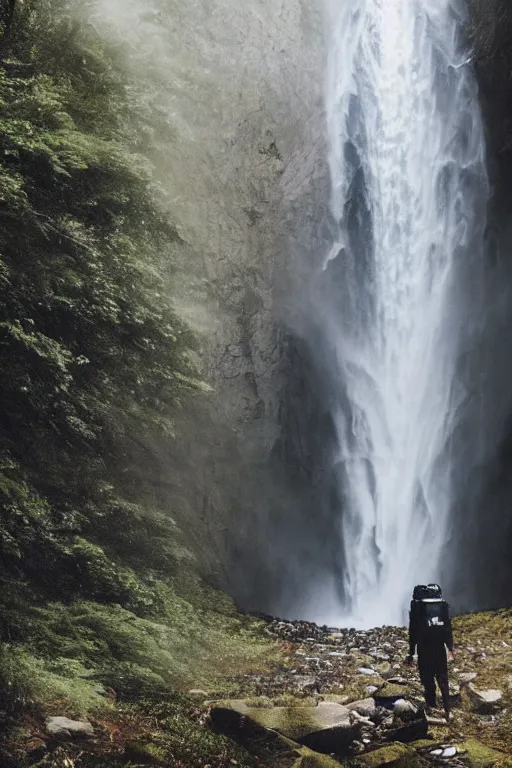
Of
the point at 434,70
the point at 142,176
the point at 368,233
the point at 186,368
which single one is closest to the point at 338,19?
the point at 434,70

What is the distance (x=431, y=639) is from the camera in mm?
6938

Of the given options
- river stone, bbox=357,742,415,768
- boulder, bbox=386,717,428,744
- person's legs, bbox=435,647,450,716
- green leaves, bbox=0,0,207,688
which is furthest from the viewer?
green leaves, bbox=0,0,207,688

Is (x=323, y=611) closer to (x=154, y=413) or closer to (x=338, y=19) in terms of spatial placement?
(x=154, y=413)

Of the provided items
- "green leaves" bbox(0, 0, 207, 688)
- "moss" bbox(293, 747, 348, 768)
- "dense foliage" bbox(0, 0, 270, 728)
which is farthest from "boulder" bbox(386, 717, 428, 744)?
"green leaves" bbox(0, 0, 207, 688)

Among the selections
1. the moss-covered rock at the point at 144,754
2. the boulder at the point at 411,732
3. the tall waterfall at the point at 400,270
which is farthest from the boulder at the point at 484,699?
the tall waterfall at the point at 400,270

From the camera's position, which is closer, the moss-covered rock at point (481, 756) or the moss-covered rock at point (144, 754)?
the moss-covered rock at point (144, 754)

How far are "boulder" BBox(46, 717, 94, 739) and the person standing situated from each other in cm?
305

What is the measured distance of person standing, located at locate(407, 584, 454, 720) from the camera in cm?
691

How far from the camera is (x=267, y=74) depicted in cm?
1284

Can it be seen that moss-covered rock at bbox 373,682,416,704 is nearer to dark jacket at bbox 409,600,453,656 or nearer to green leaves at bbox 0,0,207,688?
dark jacket at bbox 409,600,453,656

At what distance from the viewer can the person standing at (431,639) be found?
691 cm

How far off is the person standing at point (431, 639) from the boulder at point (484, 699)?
14.1 inches

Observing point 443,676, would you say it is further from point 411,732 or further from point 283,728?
point 283,728

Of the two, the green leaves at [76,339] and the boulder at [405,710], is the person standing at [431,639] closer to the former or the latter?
the boulder at [405,710]
